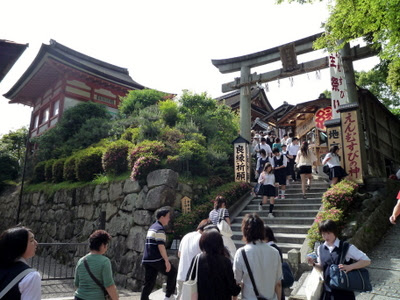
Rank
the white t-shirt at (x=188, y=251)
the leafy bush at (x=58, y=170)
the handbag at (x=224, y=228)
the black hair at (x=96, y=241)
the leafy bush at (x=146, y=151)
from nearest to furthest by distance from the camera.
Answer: the black hair at (x=96, y=241) → the white t-shirt at (x=188, y=251) → the handbag at (x=224, y=228) → the leafy bush at (x=146, y=151) → the leafy bush at (x=58, y=170)

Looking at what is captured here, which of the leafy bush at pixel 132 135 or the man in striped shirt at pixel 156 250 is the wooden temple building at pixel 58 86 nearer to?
the leafy bush at pixel 132 135

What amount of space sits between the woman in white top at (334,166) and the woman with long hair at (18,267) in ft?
26.6

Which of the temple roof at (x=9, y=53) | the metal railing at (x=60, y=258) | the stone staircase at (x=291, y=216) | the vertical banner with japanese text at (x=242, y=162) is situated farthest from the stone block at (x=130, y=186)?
the temple roof at (x=9, y=53)

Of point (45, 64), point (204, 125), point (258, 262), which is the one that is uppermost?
point (45, 64)

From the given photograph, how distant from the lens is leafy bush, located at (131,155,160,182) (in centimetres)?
945

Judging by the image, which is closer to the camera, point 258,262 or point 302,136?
point 258,262

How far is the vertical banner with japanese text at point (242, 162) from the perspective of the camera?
37.4 ft

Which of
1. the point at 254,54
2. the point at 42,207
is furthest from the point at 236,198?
the point at 42,207

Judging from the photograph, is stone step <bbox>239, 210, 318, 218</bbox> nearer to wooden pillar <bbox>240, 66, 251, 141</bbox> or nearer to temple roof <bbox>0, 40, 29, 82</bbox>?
wooden pillar <bbox>240, 66, 251, 141</bbox>

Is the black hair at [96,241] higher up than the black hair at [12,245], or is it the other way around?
the black hair at [12,245]

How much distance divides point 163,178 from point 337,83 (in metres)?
7.47

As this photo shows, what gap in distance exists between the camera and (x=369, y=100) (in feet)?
40.1

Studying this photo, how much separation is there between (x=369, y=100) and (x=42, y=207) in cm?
1608

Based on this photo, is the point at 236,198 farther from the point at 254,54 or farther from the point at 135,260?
the point at 254,54
